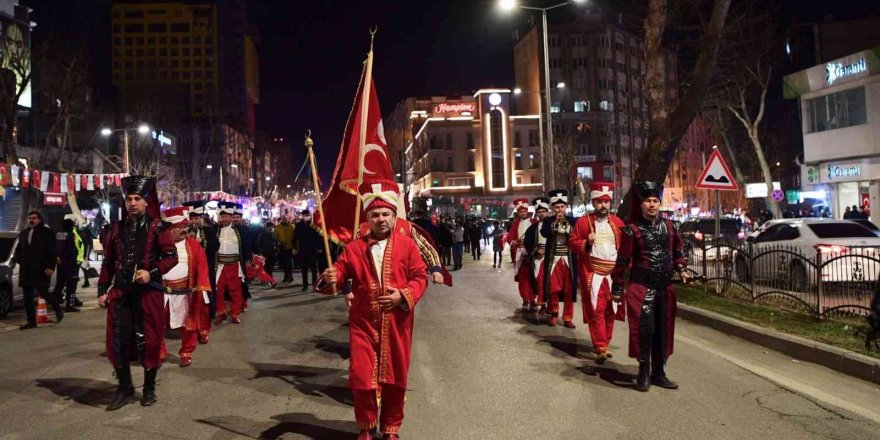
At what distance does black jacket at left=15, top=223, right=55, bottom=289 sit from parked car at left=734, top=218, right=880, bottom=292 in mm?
11621

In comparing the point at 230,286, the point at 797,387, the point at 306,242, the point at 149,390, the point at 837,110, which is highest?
the point at 837,110

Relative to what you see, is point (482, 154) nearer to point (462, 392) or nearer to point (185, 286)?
point (185, 286)

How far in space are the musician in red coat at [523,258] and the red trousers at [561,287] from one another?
1.01 metres

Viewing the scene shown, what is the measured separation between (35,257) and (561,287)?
8.37 meters

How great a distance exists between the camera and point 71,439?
5703mm

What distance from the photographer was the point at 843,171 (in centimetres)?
2916

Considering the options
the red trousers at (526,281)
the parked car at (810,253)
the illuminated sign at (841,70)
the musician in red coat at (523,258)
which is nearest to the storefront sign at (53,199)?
the musician in red coat at (523,258)

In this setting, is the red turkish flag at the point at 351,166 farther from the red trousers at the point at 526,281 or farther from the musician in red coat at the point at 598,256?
the red trousers at the point at 526,281

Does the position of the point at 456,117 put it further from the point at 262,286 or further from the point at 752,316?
the point at 752,316

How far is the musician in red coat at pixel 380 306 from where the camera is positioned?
16.5 feet

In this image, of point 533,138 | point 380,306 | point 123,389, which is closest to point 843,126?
point 380,306

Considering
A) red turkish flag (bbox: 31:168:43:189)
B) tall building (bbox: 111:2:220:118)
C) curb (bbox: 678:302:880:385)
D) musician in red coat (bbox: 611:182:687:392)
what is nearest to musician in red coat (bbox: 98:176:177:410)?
musician in red coat (bbox: 611:182:687:392)

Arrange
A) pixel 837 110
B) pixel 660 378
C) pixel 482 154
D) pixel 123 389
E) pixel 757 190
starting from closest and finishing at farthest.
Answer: pixel 123 389
pixel 660 378
pixel 837 110
pixel 757 190
pixel 482 154

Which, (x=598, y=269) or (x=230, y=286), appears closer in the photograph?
(x=598, y=269)
